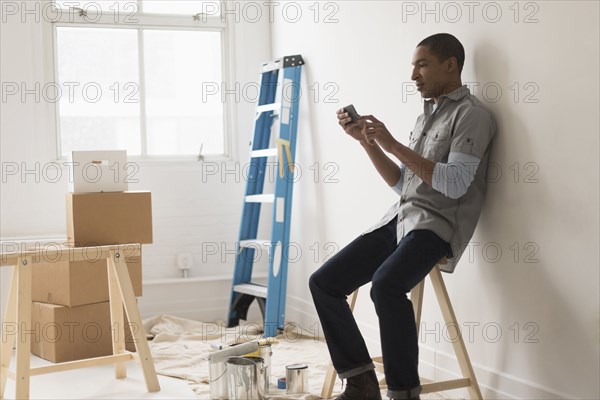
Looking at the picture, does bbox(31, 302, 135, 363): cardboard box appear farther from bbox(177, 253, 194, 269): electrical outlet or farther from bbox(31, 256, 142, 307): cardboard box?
bbox(177, 253, 194, 269): electrical outlet

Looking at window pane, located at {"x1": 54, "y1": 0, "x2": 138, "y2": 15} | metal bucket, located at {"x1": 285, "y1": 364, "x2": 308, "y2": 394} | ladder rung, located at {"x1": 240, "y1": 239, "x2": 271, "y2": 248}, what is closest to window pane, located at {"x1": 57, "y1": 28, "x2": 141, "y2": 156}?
window pane, located at {"x1": 54, "y1": 0, "x2": 138, "y2": 15}

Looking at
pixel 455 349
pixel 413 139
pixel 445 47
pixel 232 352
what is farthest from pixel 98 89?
pixel 455 349

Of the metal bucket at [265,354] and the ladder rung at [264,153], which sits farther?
the ladder rung at [264,153]

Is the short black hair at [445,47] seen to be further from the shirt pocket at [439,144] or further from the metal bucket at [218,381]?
the metal bucket at [218,381]

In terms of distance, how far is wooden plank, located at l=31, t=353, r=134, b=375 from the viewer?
305 cm

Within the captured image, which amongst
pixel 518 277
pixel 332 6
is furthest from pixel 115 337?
pixel 332 6

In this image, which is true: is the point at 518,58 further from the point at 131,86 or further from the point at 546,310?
the point at 131,86

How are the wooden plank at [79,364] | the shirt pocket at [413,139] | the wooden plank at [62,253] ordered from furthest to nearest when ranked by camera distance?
1. the wooden plank at [79,364]
2. the wooden plank at [62,253]
3. the shirt pocket at [413,139]

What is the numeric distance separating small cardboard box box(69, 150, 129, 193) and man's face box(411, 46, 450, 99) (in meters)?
1.63

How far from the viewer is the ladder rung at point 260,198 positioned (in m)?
4.46

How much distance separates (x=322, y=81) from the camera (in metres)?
4.26

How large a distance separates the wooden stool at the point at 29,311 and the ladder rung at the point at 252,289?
117 cm

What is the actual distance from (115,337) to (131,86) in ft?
6.59

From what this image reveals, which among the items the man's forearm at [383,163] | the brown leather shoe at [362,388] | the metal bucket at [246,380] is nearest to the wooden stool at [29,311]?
the metal bucket at [246,380]
